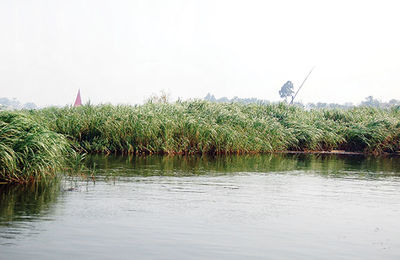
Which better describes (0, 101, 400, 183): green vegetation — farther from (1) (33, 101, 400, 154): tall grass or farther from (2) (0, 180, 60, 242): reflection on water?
(2) (0, 180, 60, 242): reflection on water

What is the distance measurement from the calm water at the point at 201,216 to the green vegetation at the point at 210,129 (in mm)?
5014

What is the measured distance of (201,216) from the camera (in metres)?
10.4

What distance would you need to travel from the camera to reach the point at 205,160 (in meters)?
20.7

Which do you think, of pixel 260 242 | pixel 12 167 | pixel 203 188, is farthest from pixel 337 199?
pixel 12 167

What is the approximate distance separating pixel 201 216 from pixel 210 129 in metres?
12.9

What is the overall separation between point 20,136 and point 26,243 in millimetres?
5542

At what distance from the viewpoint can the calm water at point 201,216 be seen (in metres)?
8.13

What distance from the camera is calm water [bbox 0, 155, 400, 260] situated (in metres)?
8.13

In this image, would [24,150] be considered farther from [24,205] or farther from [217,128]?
[217,128]

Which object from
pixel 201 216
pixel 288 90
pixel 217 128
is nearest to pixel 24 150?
pixel 201 216

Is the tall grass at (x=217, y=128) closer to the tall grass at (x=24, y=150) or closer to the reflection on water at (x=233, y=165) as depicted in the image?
the reflection on water at (x=233, y=165)

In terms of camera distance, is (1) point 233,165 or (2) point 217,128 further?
(2) point 217,128

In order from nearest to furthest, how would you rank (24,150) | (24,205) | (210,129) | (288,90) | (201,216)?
1. (201,216)
2. (24,205)
3. (24,150)
4. (210,129)
5. (288,90)

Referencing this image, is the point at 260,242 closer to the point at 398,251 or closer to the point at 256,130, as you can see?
the point at 398,251
